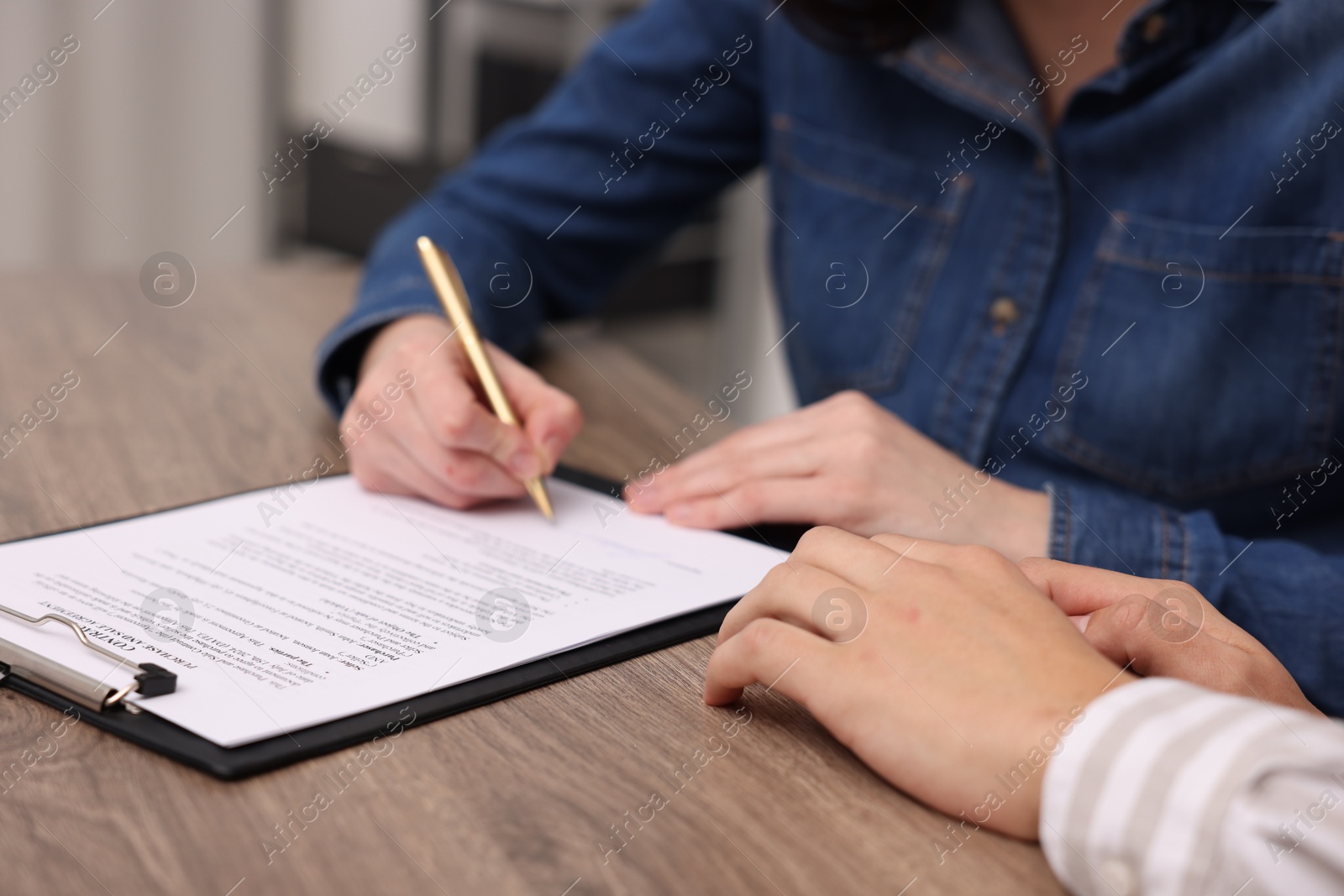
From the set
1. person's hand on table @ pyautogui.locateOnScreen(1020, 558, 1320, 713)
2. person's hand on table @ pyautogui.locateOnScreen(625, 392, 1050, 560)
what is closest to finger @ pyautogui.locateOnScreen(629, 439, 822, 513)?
person's hand on table @ pyautogui.locateOnScreen(625, 392, 1050, 560)

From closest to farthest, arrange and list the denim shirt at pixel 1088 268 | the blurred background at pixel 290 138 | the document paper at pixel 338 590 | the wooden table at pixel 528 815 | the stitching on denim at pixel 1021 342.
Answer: the wooden table at pixel 528 815, the document paper at pixel 338 590, the denim shirt at pixel 1088 268, the stitching on denim at pixel 1021 342, the blurred background at pixel 290 138

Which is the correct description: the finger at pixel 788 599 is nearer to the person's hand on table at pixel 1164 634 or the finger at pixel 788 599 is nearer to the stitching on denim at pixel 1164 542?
the person's hand on table at pixel 1164 634

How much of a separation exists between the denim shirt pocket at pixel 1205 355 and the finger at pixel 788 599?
0.48 metres

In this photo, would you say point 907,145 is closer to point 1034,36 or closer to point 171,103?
point 1034,36

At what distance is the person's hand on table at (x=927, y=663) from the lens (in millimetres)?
457

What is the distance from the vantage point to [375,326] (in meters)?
0.96

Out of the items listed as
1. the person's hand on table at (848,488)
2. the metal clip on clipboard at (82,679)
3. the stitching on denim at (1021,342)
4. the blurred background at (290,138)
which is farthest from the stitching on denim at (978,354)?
the blurred background at (290,138)

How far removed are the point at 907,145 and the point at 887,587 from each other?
0.63 meters

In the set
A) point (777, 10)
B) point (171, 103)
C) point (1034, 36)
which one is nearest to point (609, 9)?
point (171, 103)

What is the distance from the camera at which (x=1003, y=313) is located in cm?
98

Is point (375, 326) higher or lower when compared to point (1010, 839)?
higher

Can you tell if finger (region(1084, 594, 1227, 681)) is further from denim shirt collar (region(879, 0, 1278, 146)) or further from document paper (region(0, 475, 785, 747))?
denim shirt collar (region(879, 0, 1278, 146))

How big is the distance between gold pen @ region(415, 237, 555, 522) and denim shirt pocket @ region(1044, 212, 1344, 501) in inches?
18.0

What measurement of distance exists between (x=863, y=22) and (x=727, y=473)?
455 millimetres
